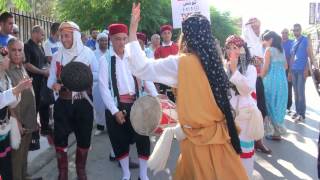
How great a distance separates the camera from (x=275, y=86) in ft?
28.2

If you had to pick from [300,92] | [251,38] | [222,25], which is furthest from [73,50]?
[222,25]

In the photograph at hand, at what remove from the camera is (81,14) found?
15.3 m

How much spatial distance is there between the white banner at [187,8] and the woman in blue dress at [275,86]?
1.27 m

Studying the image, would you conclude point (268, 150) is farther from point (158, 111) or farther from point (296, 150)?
point (158, 111)

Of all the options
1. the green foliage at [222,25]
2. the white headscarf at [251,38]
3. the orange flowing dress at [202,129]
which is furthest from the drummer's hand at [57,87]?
the green foliage at [222,25]

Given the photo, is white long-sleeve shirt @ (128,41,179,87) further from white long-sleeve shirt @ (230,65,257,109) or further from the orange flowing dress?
white long-sleeve shirt @ (230,65,257,109)

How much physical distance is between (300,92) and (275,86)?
2238 millimetres

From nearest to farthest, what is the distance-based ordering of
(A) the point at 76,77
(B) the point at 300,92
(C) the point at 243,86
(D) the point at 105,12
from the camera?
(C) the point at 243,86
(A) the point at 76,77
(B) the point at 300,92
(D) the point at 105,12

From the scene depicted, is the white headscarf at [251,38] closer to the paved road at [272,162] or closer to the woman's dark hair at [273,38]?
the woman's dark hair at [273,38]

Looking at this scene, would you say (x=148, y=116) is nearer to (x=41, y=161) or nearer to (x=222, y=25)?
(x=41, y=161)

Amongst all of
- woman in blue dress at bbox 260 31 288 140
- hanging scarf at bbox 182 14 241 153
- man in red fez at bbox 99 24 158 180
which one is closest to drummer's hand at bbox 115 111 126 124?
man in red fez at bbox 99 24 158 180

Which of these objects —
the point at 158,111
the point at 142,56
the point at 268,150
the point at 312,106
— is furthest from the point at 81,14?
the point at 142,56

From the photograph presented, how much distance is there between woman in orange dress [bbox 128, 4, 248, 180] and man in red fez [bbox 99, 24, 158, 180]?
78.7 inches

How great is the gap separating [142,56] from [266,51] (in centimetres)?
511
